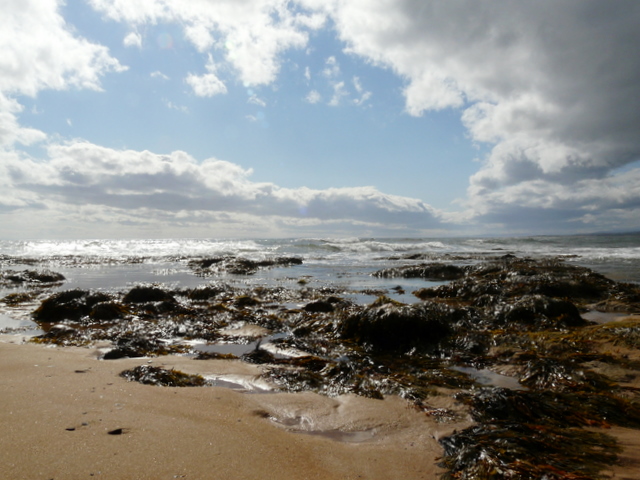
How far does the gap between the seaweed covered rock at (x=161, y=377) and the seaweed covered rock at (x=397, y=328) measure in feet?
8.78

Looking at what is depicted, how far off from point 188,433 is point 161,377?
1452mm

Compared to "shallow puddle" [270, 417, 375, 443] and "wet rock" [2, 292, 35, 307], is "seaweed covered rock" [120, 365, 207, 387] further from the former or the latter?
"wet rock" [2, 292, 35, 307]

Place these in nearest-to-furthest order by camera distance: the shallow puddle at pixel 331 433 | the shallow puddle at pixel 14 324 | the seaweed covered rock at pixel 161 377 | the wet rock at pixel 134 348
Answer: the shallow puddle at pixel 331 433
the seaweed covered rock at pixel 161 377
the wet rock at pixel 134 348
the shallow puddle at pixel 14 324

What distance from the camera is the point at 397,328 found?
5609 millimetres

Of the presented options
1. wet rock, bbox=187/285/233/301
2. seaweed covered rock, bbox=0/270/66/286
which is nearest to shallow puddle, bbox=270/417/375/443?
wet rock, bbox=187/285/233/301

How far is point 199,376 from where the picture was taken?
4133 mm

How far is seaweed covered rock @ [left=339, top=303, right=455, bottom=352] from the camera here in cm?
549

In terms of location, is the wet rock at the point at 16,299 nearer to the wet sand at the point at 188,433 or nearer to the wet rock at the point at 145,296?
the wet rock at the point at 145,296

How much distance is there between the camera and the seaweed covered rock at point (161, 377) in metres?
3.87

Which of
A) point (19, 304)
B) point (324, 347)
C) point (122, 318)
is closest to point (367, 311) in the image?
point (324, 347)

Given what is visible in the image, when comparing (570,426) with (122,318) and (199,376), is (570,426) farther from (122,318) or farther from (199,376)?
(122,318)

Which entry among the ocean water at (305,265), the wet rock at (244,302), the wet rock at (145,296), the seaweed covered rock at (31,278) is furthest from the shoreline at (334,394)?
the seaweed covered rock at (31,278)

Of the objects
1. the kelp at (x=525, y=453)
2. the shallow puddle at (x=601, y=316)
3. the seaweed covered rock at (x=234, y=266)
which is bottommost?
the seaweed covered rock at (x=234, y=266)

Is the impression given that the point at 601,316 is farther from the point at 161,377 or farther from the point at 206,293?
the point at 206,293
